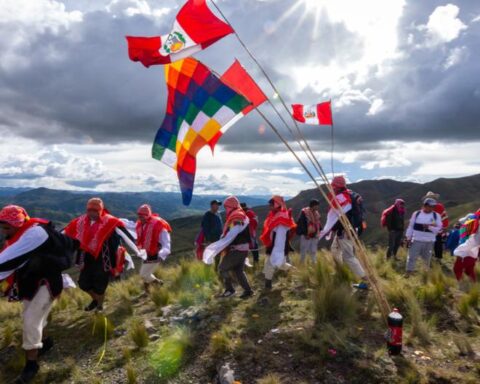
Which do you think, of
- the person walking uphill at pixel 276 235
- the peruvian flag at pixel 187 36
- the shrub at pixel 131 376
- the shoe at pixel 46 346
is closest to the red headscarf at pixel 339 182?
the person walking uphill at pixel 276 235

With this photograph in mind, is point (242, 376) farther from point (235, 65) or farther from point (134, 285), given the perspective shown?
point (134, 285)

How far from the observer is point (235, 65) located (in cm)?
648

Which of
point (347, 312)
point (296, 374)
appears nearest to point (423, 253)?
point (347, 312)

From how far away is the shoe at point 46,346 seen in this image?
6.16 m

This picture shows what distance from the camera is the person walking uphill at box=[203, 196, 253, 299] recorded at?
7562 millimetres

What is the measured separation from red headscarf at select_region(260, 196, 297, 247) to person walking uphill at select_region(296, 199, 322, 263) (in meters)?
2.32

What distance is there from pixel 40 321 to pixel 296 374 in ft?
12.5

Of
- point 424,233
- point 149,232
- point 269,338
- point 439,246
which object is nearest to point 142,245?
point 149,232

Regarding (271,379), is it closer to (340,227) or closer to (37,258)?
(37,258)

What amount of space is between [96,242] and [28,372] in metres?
2.52

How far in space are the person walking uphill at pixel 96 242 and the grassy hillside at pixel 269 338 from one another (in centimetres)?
82

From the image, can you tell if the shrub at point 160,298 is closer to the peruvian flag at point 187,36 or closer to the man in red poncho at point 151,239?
the man in red poncho at point 151,239

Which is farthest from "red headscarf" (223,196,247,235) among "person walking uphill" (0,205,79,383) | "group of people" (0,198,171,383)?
"person walking uphill" (0,205,79,383)

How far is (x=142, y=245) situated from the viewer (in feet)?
30.2
